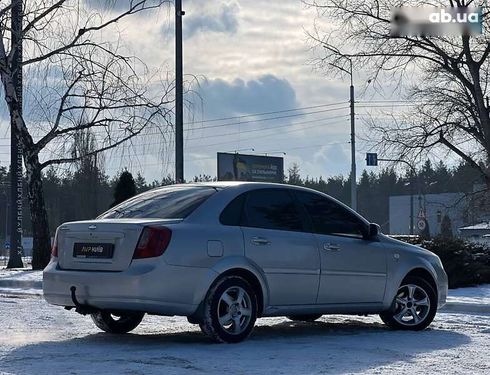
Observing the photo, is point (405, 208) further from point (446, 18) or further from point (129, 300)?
point (129, 300)

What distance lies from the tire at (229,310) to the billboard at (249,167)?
122 ft

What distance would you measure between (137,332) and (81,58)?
567 inches

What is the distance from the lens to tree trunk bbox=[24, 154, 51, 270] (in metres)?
22.8

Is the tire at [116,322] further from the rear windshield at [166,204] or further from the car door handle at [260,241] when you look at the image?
the car door handle at [260,241]

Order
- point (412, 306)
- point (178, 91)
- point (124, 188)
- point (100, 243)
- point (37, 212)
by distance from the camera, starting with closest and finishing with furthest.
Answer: point (100, 243)
point (412, 306)
point (178, 91)
point (37, 212)
point (124, 188)

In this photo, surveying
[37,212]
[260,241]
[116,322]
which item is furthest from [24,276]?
[260,241]

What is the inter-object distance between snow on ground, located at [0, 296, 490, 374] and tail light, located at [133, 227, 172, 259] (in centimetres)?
86

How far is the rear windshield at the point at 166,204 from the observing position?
8797 millimetres

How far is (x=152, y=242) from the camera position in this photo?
27.0 ft

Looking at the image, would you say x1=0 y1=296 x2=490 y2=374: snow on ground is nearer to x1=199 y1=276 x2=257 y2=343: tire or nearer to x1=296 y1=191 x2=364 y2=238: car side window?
x1=199 y1=276 x2=257 y2=343: tire

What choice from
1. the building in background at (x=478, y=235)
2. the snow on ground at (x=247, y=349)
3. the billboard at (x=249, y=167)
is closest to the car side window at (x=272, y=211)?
the snow on ground at (x=247, y=349)

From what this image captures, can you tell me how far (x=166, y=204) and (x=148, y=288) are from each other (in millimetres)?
1179

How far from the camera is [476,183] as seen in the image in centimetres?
2908

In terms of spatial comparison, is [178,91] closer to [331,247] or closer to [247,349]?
[331,247]
